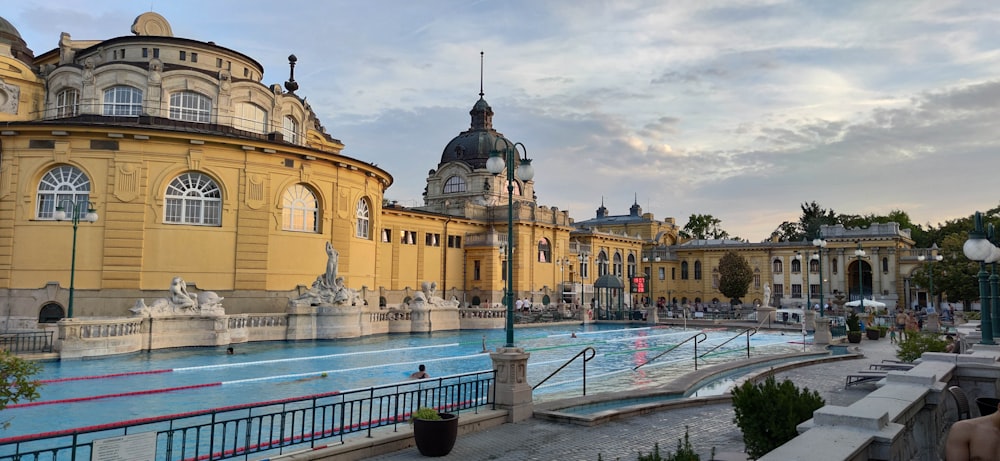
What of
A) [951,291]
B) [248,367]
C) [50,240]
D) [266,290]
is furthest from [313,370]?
[951,291]

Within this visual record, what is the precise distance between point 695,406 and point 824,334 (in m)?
15.7

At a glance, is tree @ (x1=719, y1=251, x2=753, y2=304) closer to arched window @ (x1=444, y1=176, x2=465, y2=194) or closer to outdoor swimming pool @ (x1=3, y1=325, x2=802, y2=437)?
arched window @ (x1=444, y1=176, x2=465, y2=194)

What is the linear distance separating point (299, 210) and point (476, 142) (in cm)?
3798

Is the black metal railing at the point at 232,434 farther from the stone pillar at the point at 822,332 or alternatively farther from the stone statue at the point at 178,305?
the stone pillar at the point at 822,332

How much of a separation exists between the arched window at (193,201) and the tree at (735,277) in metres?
52.4

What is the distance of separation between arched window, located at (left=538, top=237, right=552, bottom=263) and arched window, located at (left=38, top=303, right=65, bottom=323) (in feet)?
131

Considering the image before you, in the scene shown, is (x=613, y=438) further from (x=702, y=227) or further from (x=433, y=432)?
(x=702, y=227)

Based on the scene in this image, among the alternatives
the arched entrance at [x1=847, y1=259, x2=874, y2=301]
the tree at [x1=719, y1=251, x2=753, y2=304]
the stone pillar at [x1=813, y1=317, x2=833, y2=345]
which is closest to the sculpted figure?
the stone pillar at [x1=813, y1=317, x2=833, y2=345]

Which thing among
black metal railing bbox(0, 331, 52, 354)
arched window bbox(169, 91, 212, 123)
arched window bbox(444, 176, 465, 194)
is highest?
arched window bbox(444, 176, 465, 194)

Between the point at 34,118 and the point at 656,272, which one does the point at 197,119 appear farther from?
the point at 656,272

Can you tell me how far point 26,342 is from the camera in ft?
76.0

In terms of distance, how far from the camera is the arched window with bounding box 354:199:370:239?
40150mm

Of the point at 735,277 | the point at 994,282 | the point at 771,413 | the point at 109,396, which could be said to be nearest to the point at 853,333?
the point at 994,282

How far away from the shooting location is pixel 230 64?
38.7 meters
